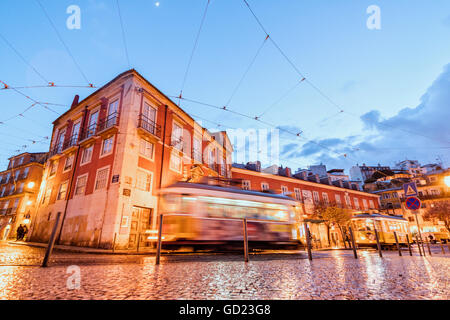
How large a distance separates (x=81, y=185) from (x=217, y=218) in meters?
12.6

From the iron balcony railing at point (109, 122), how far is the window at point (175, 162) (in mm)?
4996

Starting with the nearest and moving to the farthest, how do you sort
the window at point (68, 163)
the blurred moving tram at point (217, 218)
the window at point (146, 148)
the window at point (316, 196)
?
the blurred moving tram at point (217, 218) → the window at point (146, 148) → the window at point (68, 163) → the window at point (316, 196)

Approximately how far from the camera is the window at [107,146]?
1612cm

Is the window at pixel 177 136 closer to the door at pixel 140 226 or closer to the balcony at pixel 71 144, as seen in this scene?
the door at pixel 140 226

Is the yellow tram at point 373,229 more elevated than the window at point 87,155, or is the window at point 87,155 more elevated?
the window at point 87,155

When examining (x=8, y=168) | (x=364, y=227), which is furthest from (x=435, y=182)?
(x=8, y=168)

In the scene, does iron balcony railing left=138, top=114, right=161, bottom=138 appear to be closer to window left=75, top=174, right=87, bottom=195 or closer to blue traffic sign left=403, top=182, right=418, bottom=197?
window left=75, top=174, right=87, bottom=195

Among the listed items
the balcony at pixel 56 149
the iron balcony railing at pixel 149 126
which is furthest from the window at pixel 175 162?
the balcony at pixel 56 149

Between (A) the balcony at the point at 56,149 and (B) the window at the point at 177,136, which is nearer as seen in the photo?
(B) the window at the point at 177,136

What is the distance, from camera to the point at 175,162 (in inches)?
747

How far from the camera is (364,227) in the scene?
18938mm
